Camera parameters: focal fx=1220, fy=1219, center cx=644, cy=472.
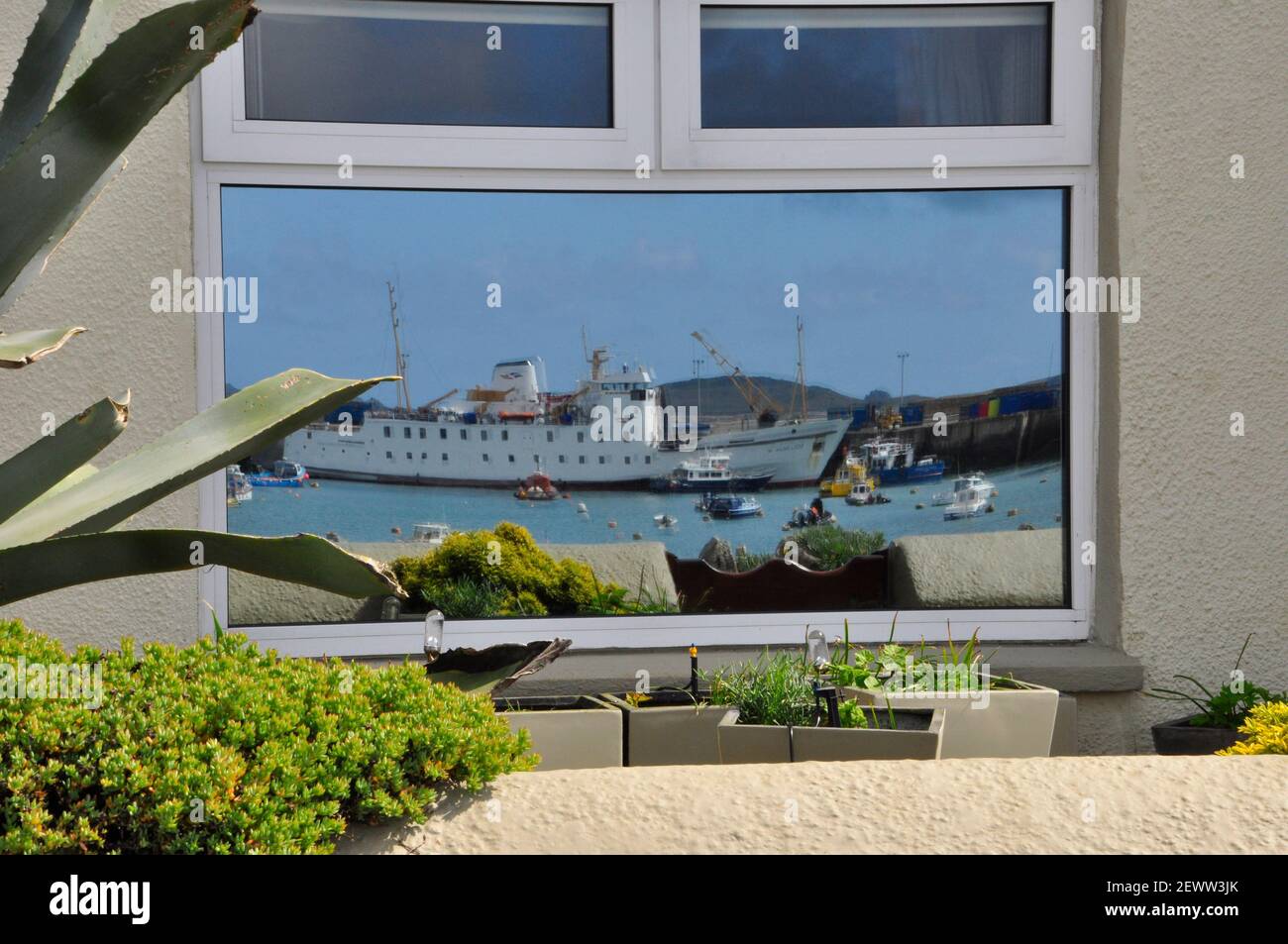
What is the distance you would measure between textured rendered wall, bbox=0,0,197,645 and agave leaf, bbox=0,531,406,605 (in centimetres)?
227

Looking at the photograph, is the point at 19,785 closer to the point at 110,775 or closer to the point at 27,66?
the point at 110,775

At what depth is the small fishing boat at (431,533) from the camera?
4152 mm

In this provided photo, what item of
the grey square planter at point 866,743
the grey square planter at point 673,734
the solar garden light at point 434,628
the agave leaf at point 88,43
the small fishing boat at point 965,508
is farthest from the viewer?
the small fishing boat at point 965,508

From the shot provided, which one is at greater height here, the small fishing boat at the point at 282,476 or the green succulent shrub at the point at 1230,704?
the small fishing boat at the point at 282,476

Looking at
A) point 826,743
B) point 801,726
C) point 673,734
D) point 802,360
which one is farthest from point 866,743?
point 802,360

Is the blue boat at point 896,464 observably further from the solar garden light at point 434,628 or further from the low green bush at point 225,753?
the low green bush at point 225,753

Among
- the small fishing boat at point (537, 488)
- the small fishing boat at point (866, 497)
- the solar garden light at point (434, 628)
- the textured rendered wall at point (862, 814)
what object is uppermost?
the small fishing boat at point (537, 488)

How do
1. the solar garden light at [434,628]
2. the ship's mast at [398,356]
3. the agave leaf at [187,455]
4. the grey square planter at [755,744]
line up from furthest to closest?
the ship's mast at [398,356], the solar garden light at [434,628], the grey square planter at [755,744], the agave leaf at [187,455]

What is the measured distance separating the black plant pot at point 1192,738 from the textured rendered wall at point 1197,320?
28cm

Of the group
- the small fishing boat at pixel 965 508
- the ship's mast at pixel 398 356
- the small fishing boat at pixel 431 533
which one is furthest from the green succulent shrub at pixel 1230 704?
the ship's mast at pixel 398 356

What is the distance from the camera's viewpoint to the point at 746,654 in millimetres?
4008
